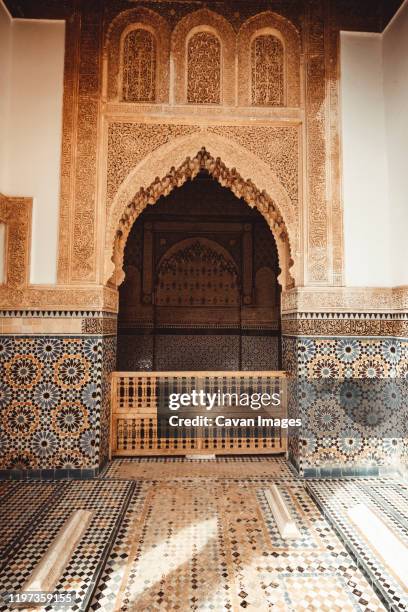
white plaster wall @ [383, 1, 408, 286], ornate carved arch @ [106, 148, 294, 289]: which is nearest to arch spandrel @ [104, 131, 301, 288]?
ornate carved arch @ [106, 148, 294, 289]

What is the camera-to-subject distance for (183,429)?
3203mm

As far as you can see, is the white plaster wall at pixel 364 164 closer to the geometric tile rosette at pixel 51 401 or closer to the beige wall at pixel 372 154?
the beige wall at pixel 372 154

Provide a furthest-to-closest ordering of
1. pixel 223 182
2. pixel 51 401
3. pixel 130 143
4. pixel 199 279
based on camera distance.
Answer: pixel 199 279 → pixel 223 182 → pixel 130 143 → pixel 51 401

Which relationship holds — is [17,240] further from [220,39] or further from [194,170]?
[220,39]

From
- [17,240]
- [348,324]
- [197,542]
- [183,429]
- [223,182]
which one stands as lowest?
[197,542]

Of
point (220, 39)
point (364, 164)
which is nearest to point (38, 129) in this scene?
point (220, 39)

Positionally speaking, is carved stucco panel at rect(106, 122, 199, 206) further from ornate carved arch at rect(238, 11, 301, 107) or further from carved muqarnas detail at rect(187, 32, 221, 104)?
ornate carved arch at rect(238, 11, 301, 107)

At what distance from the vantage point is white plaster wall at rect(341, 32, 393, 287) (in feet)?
9.53

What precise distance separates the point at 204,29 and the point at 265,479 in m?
3.22

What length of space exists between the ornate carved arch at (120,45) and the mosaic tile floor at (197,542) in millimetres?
2666

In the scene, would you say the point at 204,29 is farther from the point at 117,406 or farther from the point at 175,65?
the point at 117,406

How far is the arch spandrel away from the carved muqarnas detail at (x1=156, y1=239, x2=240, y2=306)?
1.96 m

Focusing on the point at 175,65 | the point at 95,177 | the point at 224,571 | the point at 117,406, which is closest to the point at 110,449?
the point at 117,406

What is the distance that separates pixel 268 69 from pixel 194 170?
915mm
